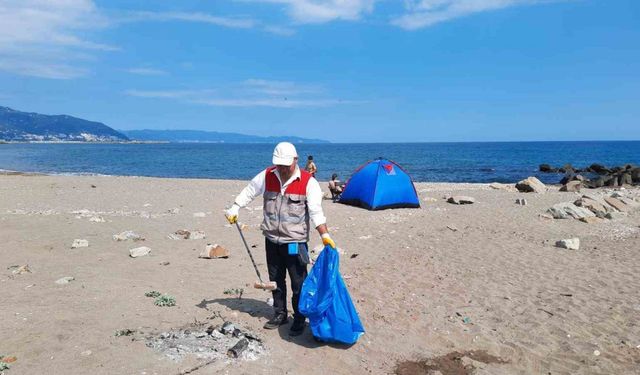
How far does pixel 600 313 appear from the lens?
6.62 metres

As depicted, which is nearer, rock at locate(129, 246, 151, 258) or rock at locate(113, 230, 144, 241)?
rock at locate(129, 246, 151, 258)

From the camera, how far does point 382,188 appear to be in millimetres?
16328

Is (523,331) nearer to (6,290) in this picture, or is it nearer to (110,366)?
(110,366)

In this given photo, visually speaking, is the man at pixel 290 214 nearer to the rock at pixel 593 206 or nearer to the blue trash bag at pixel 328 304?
the blue trash bag at pixel 328 304

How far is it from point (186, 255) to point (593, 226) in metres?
10.7

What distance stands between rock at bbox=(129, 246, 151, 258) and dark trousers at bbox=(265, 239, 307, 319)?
4.62 m

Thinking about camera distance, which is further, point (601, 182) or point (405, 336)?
point (601, 182)

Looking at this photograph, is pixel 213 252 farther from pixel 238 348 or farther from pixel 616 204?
pixel 616 204

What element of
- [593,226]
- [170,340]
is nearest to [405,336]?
[170,340]

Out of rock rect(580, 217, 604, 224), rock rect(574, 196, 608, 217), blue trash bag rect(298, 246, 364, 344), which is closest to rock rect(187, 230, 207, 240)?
blue trash bag rect(298, 246, 364, 344)

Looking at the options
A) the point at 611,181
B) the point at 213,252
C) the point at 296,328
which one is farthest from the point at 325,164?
the point at 296,328

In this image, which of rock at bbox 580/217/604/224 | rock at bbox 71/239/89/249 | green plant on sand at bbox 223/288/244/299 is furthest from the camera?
rock at bbox 580/217/604/224

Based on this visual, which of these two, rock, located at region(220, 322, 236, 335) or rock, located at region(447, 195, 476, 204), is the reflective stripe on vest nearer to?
rock, located at region(220, 322, 236, 335)

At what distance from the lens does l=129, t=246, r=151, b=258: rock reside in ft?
30.8
